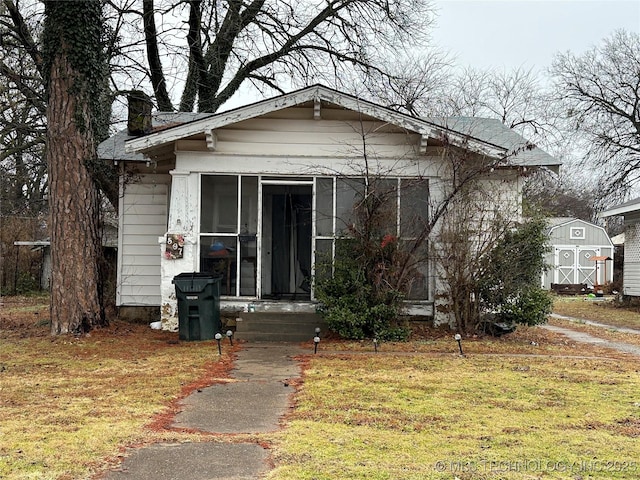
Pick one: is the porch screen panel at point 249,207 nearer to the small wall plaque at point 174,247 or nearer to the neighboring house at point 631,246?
the small wall plaque at point 174,247

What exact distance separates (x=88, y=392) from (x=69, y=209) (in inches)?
219

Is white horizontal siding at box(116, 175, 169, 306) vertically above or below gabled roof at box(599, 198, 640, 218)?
below

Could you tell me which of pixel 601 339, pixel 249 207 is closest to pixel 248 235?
pixel 249 207

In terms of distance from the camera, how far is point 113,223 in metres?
26.7

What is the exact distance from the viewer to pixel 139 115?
Answer: 14258mm

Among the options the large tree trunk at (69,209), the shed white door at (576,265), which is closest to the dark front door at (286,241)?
the large tree trunk at (69,209)

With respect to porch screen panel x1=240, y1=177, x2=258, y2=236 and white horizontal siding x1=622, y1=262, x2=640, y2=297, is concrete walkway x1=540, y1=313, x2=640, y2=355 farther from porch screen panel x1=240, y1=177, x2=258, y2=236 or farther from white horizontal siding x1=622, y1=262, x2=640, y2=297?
white horizontal siding x1=622, y1=262, x2=640, y2=297

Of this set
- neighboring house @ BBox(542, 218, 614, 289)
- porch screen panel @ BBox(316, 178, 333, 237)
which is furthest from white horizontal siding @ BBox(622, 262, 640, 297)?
porch screen panel @ BBox(316, 178, 333, 237)

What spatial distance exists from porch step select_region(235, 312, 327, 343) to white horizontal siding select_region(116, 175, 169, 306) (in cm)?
298

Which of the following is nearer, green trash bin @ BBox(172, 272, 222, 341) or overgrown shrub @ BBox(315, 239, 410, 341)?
overgrown shrub @ BBox(315, 239, 410, 341)

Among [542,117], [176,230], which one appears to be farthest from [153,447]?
[542,117]

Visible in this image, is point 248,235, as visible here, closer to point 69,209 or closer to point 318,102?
point 318,102

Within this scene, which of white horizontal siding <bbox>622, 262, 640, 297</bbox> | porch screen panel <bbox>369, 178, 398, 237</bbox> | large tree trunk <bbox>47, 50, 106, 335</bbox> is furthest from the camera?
white horizontal siding <bbox>622, 262, 640, 297</bbox>

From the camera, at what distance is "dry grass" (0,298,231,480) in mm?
4816
